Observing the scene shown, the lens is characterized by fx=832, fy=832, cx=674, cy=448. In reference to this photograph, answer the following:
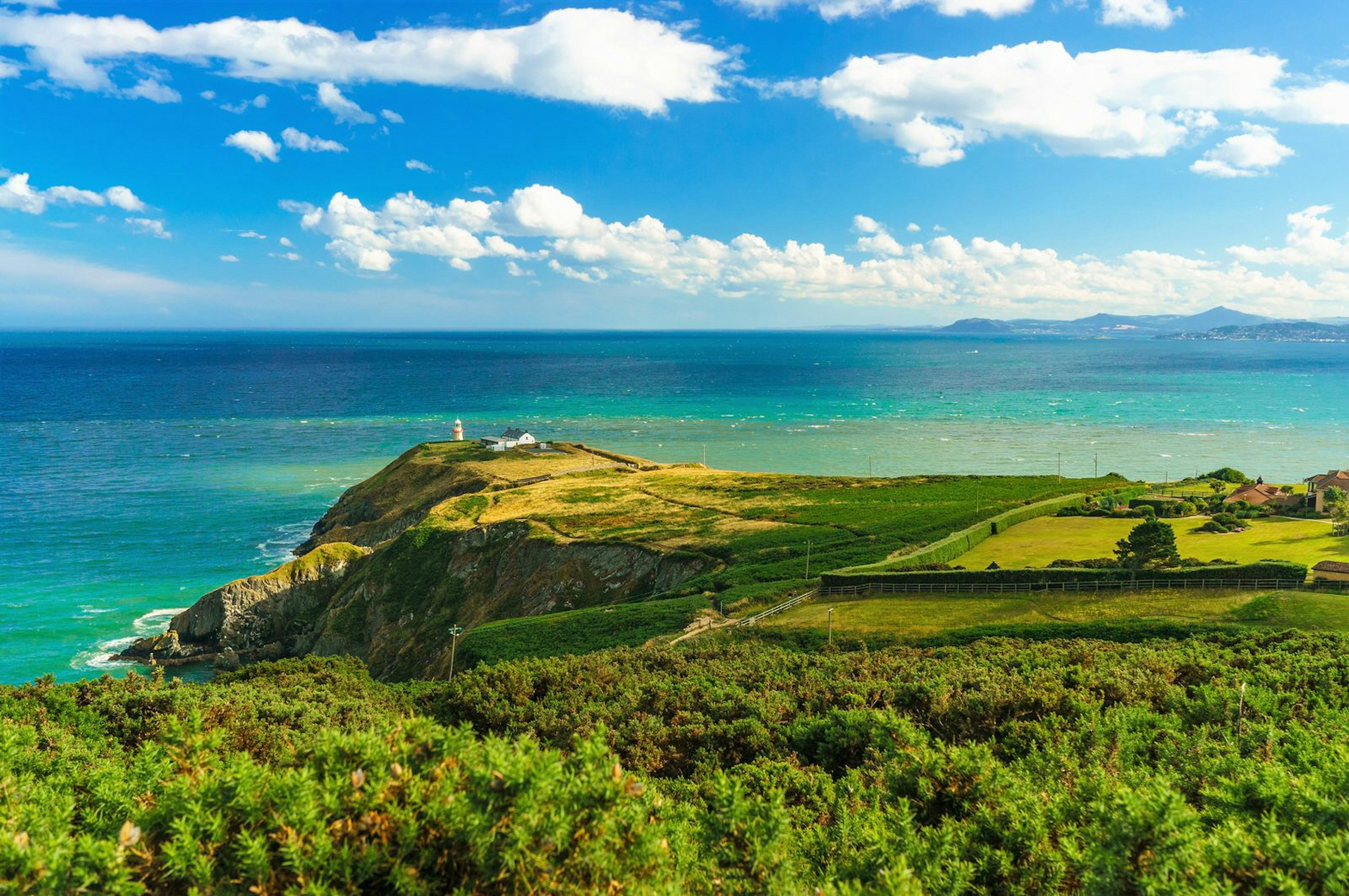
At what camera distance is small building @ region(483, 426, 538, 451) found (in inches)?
4065

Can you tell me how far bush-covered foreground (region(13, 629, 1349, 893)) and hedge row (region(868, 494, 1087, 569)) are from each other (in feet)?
51.4

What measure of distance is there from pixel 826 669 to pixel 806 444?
106370mm

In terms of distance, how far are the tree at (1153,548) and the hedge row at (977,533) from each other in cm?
1036

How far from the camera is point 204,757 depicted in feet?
41.3

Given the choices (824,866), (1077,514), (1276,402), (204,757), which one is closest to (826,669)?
(824,866)

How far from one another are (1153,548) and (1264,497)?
27.8 meters

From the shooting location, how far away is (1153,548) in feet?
135

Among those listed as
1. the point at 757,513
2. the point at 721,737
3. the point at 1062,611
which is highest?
the point at 757,513

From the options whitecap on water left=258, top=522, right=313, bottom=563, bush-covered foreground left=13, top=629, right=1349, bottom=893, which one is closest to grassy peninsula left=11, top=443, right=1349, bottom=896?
bush-covered foreground left=13, top=629, right=1349, bottom=893

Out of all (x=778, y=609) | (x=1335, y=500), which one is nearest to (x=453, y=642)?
(x=778, y=609)

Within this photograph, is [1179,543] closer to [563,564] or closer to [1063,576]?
[1063,576]

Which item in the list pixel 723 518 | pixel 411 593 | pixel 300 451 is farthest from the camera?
pixel 300 451

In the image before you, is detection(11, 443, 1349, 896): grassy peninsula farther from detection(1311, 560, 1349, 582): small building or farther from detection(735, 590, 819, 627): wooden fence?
detection(1311, 560, 1349, 582): small building

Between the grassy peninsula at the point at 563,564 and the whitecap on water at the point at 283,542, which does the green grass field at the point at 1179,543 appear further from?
the whitecap on water at the point at 283,542
